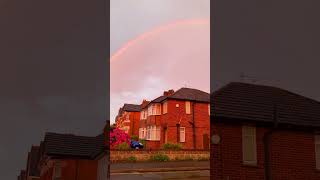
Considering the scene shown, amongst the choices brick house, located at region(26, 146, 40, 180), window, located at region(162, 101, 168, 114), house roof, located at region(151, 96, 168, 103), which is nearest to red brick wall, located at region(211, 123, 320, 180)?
window, located at region(162, 101, 168, 114)

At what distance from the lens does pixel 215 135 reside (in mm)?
19734

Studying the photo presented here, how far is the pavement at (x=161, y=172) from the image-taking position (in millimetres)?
23625

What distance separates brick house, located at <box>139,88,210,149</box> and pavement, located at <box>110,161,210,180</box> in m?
8.56

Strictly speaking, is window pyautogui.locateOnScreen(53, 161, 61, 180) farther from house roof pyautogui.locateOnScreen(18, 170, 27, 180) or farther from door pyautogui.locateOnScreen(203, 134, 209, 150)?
house roof pyautogui.locateOnScreen(18, 170, 27, 180)

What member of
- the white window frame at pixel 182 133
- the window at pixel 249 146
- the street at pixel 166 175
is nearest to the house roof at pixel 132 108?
the white window frame at pixel 182 133

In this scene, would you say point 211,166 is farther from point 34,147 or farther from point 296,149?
point 34,147

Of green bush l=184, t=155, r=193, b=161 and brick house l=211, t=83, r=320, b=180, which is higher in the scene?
brick house l=211, t=83, r=320, b=180

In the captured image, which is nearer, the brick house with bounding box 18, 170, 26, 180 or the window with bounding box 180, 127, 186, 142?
the window with bounding box 180, 127, 186, 142

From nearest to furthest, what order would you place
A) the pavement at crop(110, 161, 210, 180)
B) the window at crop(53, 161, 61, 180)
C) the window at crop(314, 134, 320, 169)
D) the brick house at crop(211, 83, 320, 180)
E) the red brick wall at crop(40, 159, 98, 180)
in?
1. the brick house at crop(211, 83, 320, 180)
2. the window at crop(314, 134, 320, 169)
3. the pavement at crop(110, 161, 210, 180)
4. the red brick wall at crop(40, 159, 98, 180)
5. the window at crop(53, 161, 61, 180)

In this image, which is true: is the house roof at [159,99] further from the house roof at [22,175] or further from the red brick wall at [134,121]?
the house roof at [22,175]

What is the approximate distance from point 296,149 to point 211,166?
5141mm

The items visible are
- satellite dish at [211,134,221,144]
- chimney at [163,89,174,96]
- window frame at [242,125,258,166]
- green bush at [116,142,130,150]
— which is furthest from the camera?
chimney at [163,89,174,96]

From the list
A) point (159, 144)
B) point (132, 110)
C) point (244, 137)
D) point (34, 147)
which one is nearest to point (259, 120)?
point (244, 137)

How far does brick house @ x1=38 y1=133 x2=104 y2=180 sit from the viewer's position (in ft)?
98.9
